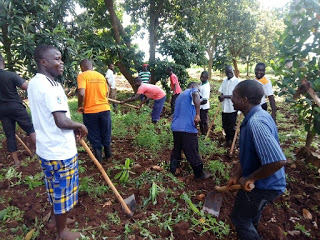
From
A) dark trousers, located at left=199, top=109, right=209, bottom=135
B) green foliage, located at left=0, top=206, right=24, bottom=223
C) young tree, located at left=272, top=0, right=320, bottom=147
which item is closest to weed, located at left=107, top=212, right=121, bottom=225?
green foliage, located at left=0, top=206, right=24, bottom=223

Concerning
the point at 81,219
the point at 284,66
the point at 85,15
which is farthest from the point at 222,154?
the point at 85,15

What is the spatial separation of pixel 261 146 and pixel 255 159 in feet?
0.87

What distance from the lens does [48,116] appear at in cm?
187

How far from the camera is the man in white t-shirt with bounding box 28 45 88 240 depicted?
182cm

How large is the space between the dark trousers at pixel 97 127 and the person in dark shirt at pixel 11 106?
3.14 feet

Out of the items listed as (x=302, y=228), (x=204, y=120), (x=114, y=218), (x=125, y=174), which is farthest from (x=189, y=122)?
(x=204, y=120)

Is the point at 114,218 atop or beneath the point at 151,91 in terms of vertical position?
beneath

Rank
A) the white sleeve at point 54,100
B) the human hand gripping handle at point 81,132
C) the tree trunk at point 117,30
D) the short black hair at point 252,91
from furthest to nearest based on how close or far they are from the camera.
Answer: the tree trunk at point 117,30 → the human hand gripping handle at point 81,132 → the short black hair at point 252,91 → the white sleeve at point 54,100

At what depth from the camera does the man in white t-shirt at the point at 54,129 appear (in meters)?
1.82

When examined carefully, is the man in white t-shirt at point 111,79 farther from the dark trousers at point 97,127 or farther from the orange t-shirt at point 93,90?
the orange t-shirt at point 93,90

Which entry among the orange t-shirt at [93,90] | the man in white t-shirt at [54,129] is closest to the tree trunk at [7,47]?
the orange t-shirt at [93,90]

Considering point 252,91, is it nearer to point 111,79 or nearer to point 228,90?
point 228,90

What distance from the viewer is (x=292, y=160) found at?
4.13 meters

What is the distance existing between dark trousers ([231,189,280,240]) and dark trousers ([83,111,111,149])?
244cm
